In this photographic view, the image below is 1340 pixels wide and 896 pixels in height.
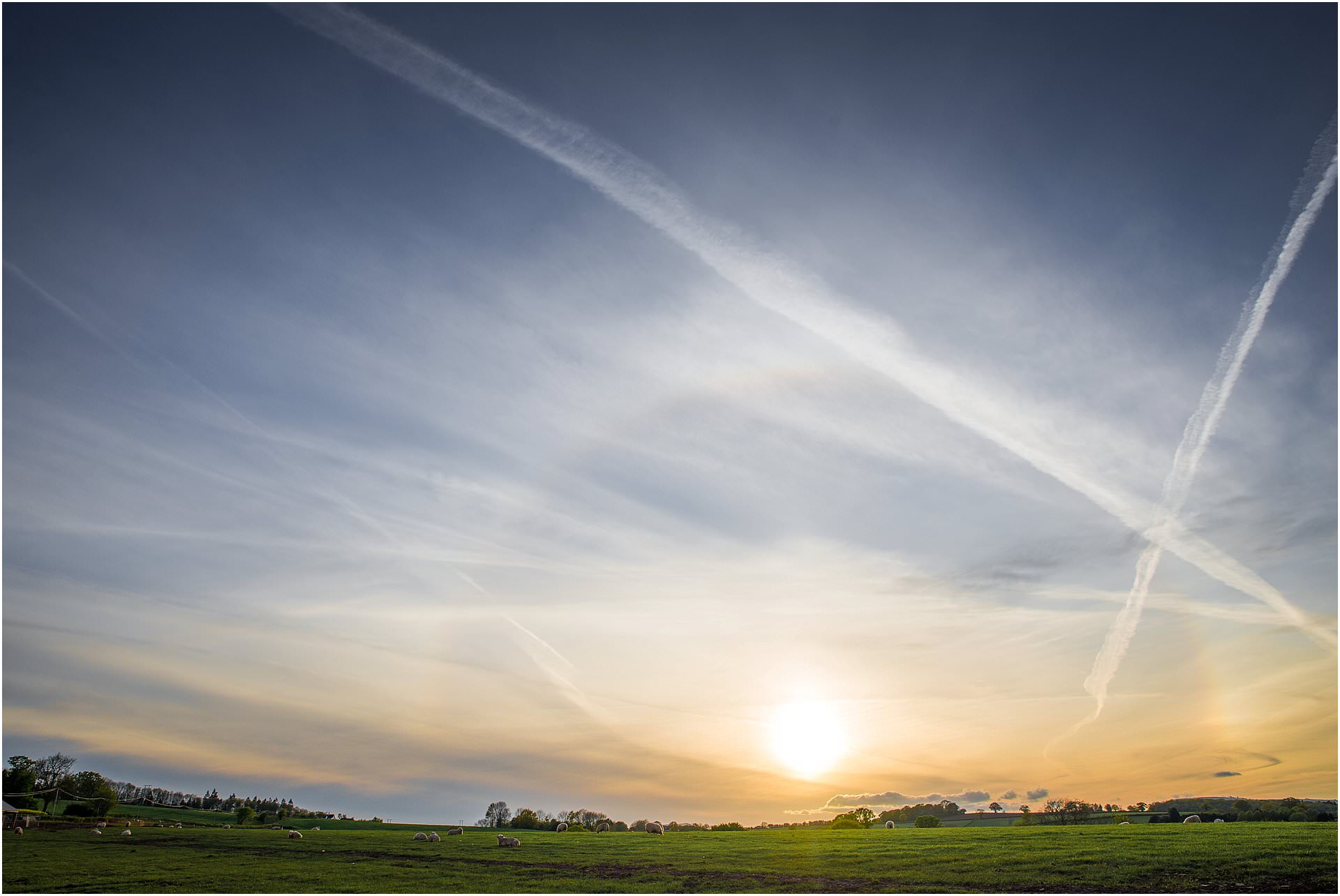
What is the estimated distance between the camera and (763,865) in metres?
45.1

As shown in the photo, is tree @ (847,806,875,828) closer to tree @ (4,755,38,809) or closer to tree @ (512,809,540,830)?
tree @ (512,809,540,830)

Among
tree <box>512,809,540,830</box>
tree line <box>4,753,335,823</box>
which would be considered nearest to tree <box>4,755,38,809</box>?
tree line <box>4,753,335,823</box>

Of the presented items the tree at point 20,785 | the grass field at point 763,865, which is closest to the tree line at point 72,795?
Result: the tree at point 20,785

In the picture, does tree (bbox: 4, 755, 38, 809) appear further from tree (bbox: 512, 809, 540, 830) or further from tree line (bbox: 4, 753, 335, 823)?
tree (bbox: 512, 809, 540, 830)

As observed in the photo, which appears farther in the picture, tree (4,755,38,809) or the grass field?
tree (4,755,38,809)

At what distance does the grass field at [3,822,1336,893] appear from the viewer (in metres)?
35.3

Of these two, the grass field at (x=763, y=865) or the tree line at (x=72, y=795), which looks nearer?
the grass field at (x=763, y=865)

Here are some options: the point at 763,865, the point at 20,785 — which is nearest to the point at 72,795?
the point at 20,785

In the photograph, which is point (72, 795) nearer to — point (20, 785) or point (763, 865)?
point (20, 785)

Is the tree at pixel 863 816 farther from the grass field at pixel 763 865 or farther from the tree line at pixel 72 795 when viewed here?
the tree line at pixel 72 795

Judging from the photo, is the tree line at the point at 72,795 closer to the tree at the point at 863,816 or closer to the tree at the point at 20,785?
the tree at the point at 20,785

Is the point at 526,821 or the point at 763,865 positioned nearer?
the point at 763,865

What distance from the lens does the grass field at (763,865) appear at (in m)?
35.3

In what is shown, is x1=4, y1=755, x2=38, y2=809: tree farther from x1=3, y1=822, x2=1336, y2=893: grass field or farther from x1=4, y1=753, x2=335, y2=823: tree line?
x1=3, y1=822, x2=1336, y2=893: grass field
